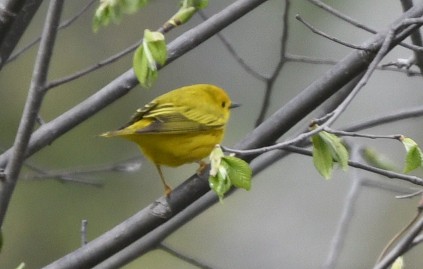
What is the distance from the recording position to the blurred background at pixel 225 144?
5.95m


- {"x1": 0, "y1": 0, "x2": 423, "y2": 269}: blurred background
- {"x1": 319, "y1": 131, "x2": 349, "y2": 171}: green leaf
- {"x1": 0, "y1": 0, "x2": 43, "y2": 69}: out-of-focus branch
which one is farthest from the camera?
{"x1": 0, "y1": 0, "x2": 423, "y2": 269}: blurred background

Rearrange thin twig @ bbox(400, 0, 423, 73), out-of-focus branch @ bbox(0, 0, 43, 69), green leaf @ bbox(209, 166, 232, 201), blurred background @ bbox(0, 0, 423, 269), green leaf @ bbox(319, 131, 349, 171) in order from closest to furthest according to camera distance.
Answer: green leaf @ bbox(209, 166, 232, 201) → green leaf @ bbox(319, 131, 349, 171) → out-of-focus branch @ bbox(0, 0, 43, 69) → thin twig @ bbox(400, 0, 423, 73) → blurred background @ bbox(0, 0, 423, 269)

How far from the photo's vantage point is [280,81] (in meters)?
6.51

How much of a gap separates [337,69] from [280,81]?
4415mm

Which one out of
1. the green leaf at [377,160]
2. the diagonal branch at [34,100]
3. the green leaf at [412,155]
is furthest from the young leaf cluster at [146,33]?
the green leaf at [377,160]

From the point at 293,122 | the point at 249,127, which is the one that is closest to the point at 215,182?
the point at 293,122

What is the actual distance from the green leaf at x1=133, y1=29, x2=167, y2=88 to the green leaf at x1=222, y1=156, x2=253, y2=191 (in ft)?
0.82

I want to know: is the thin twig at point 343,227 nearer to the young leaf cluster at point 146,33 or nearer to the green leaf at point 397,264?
the green leaf at point 397,264

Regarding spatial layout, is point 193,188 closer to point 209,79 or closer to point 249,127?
point 249,127

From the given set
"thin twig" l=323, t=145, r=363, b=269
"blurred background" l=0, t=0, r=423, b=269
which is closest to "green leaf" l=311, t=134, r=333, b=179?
"thin twig" l=323, t=145, r=363, b=269

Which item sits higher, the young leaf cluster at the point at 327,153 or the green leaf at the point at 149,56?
the green leaf at the point at 149,56

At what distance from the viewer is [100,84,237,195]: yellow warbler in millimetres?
2834

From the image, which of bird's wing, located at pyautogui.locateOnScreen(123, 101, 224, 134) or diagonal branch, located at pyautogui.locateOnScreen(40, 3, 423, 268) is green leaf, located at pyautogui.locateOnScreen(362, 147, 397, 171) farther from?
diagonal branch, located at pyautogui.locateOnScreen(40, 3, 423, 268)

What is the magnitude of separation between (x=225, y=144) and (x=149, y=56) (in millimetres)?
3910
